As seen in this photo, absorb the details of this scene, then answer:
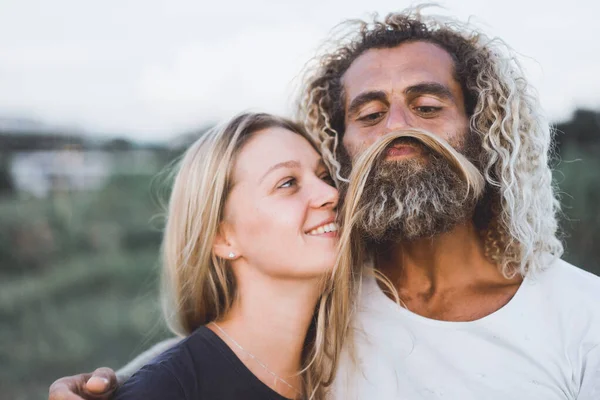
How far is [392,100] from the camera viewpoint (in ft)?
8.86

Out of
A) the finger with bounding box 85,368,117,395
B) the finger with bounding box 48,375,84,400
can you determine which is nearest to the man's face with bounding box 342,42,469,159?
the finger with bounding box 85,368,117,395

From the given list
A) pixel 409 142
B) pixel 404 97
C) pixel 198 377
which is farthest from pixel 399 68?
pixel 198 377

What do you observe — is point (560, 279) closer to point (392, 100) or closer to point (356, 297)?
point (356, 297)

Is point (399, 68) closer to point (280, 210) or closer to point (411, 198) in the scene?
point (411, 198)

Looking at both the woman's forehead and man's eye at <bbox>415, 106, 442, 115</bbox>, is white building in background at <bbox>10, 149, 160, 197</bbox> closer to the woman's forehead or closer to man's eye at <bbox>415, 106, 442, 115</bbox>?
the woman's forehead

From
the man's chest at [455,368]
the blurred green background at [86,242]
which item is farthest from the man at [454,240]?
the blurred green background at [86,242]

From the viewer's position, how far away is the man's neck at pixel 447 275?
2.61m

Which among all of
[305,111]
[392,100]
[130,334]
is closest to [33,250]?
[130,334]

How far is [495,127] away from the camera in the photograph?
2.76 m

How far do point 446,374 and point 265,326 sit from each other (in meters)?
0.74

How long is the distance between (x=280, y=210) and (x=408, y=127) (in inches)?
25.4

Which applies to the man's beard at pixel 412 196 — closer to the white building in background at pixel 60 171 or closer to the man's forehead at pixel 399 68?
the man's forehead at pixel 399 68

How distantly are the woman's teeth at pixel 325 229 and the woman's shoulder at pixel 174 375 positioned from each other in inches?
22.8

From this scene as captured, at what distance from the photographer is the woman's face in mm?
2414
